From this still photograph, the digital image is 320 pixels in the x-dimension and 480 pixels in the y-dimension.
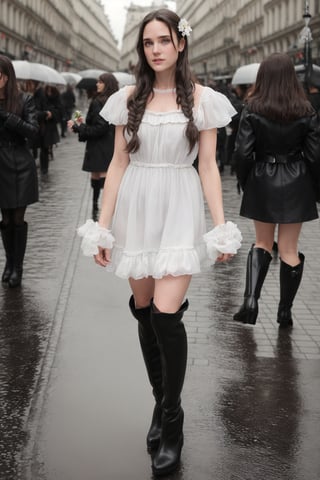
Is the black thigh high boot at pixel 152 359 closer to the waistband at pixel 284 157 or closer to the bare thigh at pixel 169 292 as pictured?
the bare thigh at pixel 169 292

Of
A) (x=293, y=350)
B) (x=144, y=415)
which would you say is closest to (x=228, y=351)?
(x=293, y=350)

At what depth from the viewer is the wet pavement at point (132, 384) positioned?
3721mm

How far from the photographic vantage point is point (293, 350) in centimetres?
546

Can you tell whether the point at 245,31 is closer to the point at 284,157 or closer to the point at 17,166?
the point at 17,166

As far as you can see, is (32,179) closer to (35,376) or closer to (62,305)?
(62,305)

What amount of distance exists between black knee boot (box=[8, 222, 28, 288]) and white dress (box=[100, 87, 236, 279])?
11.7ft

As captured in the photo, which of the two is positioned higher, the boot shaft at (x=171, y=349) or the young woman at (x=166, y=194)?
the young woman at (x=166, y=194)

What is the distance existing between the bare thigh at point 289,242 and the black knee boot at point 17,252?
2394 mm

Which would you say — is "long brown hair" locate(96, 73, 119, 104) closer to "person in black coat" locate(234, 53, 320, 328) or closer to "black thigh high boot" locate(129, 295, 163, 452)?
"person in black coat" locate(234, 53, 320, 328)

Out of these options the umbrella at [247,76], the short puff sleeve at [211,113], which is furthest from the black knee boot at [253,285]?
the umbrella at [247,76]

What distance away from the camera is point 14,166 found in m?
6.98

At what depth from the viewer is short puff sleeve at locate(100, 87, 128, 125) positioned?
371 centimetres

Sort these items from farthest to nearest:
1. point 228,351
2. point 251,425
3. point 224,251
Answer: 1. point 228,351
2. point 251,425
3. point 224,251

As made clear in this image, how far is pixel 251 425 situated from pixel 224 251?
1079mm
